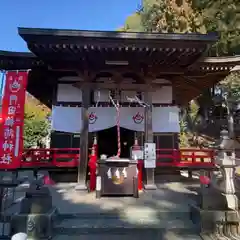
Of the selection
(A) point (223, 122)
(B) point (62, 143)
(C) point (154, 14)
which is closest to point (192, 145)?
(A) point (223, 122)

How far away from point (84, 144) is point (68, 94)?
82.3 inches

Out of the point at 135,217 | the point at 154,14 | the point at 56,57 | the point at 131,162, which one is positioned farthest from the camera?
the point at 154,14

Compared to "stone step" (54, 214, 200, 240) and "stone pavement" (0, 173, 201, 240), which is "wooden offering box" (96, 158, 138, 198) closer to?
"stone pavement" (0, 173, 201, 240)

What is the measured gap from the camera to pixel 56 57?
749cm

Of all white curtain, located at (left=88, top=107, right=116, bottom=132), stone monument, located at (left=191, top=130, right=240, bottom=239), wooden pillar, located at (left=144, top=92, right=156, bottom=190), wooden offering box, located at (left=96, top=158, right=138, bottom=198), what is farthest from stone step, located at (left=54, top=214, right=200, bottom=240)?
white curtain, located at (left=88, top=107, right=116, bottom=132)

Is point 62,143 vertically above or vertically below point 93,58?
below

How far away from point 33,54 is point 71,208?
4.72 metres

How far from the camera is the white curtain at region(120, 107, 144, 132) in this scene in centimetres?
870

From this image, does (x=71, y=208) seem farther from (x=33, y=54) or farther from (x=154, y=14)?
(x=154, y=14)

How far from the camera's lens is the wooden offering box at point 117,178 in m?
6.86

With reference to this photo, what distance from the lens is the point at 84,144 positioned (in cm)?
802

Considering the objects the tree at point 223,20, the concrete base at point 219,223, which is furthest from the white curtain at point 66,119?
the tree at point 223,20

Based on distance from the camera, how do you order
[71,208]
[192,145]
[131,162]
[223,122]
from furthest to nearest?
[223,122] < [192,145] < [131,162] < [71,208]

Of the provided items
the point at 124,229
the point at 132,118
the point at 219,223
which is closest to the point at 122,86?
the point at 132,118
